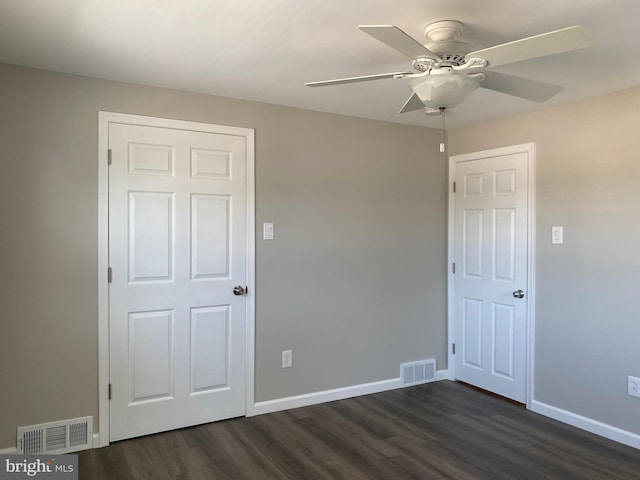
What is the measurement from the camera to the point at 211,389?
10.7ft

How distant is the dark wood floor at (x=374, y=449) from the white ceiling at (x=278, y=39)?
229 centimetres

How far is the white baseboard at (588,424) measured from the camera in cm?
297

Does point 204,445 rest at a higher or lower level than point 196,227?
lower

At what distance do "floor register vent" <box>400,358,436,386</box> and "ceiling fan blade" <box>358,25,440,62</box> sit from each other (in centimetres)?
288

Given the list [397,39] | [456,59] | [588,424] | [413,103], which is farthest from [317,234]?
[588,424]

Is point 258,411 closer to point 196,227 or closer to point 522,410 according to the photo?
point 196,227

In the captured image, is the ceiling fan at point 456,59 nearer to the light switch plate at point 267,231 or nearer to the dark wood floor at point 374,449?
the light switch plate at point 267,231

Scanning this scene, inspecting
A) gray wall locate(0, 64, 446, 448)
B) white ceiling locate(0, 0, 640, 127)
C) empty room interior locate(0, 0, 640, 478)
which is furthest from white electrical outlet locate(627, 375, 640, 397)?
white ceiling locate(0, 0, 640, 127)

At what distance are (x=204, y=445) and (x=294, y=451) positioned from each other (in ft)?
1.90

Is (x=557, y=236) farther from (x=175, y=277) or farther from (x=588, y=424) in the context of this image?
(x=175, y=277)

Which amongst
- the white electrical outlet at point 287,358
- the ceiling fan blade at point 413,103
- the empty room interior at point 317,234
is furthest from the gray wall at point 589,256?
the white electrical outlet at point 287,358

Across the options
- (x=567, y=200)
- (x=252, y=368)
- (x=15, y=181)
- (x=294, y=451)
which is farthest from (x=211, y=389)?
(x=567, y=200)

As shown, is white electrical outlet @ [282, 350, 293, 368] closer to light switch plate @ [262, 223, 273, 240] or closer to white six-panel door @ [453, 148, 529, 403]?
light switch plate @ [262, 223, 273, 240]

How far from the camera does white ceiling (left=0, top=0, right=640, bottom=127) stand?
1.93 metres
